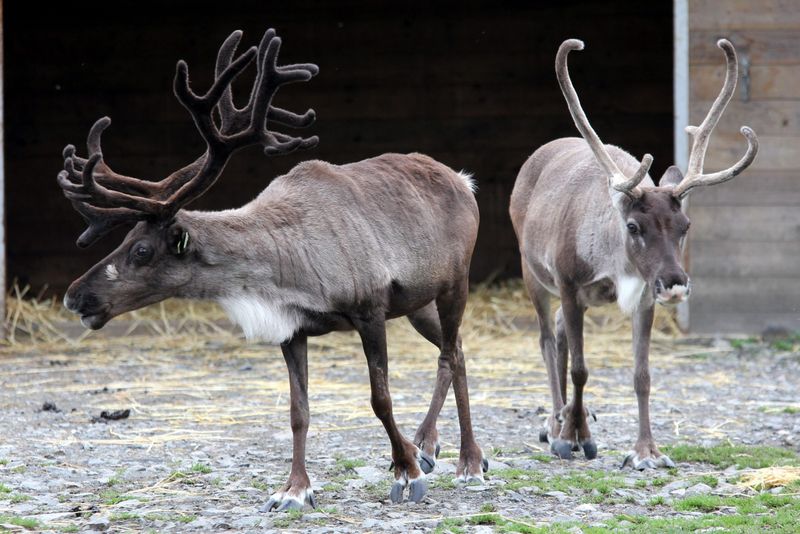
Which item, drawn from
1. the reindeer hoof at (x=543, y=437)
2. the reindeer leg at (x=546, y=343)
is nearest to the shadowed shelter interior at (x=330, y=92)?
the reindeer leg at (x=546, y=343)

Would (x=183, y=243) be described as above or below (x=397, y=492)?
Result: above

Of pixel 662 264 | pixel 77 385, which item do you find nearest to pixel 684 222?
pixel 662 264

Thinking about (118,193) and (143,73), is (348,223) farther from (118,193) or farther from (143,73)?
(143,73)

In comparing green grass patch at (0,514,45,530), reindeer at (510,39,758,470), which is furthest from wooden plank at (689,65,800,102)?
green grass patch at (0,514,45,530)

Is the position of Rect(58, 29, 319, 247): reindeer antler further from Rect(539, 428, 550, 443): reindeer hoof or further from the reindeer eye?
Rect(539, 428, 550, 443): reindeer hoof

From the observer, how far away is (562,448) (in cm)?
613

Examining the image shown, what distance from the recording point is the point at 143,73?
1248 centimetres

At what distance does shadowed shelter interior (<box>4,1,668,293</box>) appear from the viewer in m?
12.4

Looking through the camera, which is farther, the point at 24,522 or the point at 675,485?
the point at 675,485

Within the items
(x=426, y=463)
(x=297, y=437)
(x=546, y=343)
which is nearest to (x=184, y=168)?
(x=297, y=437)

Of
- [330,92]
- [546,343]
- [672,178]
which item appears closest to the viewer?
[672,178]

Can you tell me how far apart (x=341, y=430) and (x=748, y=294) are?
4352mm

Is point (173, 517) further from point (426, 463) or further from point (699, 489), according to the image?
point (699, 489)

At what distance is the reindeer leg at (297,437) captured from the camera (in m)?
4.96
